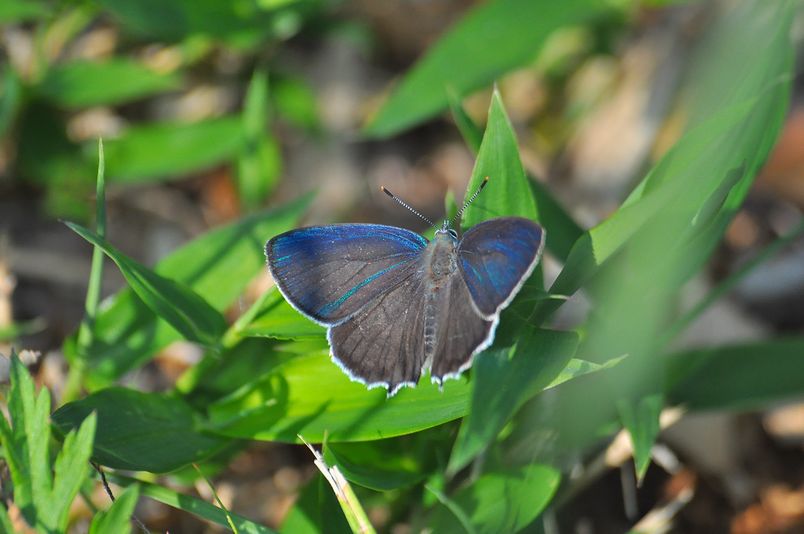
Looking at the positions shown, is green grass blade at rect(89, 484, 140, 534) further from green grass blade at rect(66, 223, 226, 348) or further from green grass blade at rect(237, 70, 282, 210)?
green grass blade at rect(237, 70, 282, 210)

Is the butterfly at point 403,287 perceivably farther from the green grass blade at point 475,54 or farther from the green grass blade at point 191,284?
the green grass blade at point 475,54

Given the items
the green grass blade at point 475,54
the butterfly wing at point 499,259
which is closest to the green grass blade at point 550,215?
the butterfly wing at point 499,259

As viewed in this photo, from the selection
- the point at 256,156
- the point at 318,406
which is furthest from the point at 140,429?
the point at 256,156

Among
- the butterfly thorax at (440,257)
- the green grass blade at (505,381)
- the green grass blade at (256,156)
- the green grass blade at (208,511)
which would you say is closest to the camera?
the green grass blade at (505,381)

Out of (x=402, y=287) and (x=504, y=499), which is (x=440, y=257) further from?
(x=504, y=499)

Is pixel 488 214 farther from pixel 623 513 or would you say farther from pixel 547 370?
pixel 623 513

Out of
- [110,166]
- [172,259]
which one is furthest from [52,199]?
[172,259]

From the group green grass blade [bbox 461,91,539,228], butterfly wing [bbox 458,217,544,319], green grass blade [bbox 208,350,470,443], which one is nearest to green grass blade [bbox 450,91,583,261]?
green grass blade [bbox 461,91,539,228]
